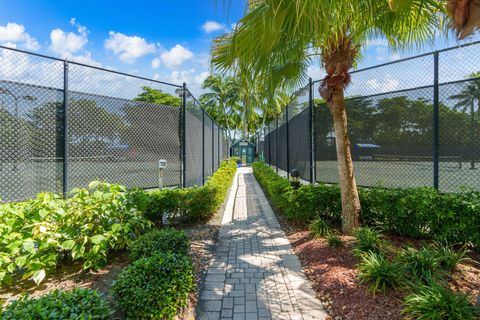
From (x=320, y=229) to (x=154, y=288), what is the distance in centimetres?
263

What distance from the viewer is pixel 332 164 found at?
541 centimetres

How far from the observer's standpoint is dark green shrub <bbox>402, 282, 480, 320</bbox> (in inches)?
70.1

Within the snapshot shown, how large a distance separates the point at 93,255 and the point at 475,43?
5.14 metres

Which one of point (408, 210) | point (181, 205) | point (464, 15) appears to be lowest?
point (181, 205)

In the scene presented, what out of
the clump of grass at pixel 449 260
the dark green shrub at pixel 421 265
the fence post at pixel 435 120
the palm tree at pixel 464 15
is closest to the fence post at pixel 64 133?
the palm tree at pixel 464 15

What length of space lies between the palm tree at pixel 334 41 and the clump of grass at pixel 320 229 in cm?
27

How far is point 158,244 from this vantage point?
2703 millimetres

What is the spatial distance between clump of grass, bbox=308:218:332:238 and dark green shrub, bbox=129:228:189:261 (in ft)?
6.53

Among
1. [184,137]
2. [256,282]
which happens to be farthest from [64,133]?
[256,282]

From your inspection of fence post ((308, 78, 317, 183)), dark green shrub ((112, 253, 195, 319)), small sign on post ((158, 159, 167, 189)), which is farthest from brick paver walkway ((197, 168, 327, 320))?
fence post ((308, 78, 317, 183))

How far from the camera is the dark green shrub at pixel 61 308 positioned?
142cm

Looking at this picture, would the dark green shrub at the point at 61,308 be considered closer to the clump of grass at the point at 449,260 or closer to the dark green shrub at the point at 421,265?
the dark green shrub at the point at 421,265

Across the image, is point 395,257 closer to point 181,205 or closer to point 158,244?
point 158,244

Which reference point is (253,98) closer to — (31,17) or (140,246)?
(140,246)
